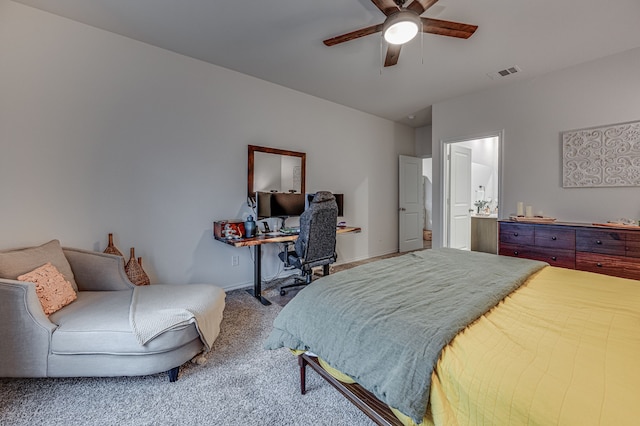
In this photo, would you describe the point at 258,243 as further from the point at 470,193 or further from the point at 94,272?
the point at 470,193

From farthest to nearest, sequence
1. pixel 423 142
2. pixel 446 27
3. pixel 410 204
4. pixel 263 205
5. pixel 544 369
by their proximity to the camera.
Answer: pixel 423 142
pixel 410 204
pixel 263 205
pixel 446 27
pixel 544 369

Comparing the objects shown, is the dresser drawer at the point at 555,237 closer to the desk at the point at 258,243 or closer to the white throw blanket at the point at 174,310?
the desk at the point at 258,243

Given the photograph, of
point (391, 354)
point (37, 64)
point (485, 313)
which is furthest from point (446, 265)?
point (37, 64)

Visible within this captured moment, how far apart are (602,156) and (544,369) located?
140 inches

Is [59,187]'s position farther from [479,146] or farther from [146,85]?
[479,146]

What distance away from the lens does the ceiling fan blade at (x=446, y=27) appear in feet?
6.73

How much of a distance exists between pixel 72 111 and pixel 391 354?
3.28 m

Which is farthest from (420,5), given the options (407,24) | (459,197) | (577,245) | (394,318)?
(459,197)

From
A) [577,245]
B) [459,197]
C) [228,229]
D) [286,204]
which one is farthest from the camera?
[459,197]

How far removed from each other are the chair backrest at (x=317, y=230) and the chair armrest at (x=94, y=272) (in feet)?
5.35

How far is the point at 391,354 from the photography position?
1.05 metres

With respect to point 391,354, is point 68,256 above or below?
above

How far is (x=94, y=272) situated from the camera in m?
2.31

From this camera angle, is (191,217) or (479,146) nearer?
(191,217)
